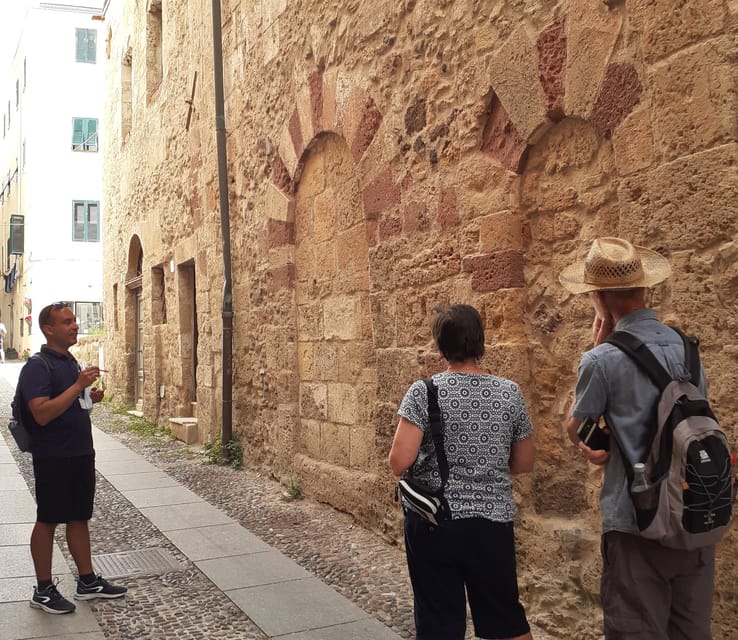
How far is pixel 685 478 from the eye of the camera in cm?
204

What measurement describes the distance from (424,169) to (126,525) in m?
3.36

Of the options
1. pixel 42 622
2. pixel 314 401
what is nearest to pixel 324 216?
pixel 314 401

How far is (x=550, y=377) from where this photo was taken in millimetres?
3850

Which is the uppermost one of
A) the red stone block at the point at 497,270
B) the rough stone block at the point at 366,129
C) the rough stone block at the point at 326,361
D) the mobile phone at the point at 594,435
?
the rough stone block at the point at 366,129

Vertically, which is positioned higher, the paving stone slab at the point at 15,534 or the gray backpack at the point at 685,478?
the gray backpack at the point at 685,478

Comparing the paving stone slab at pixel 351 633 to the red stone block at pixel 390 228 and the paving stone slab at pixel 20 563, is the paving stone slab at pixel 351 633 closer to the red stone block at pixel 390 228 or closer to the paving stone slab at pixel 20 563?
the paving stone slab at pixel 20 563

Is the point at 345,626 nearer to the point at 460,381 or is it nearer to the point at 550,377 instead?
the point at 550,377

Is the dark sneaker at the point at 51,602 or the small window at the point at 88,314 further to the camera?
the small window at the point at 88,314

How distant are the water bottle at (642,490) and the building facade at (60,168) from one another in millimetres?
26951

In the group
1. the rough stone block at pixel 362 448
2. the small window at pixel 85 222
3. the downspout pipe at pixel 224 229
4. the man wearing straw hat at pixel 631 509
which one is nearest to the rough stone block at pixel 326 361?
the rough stone block at pixel 362 448

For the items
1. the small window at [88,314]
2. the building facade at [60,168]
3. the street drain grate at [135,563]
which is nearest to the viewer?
the street drain grate at [135,563]

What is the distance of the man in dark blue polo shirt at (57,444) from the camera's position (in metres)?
3.91

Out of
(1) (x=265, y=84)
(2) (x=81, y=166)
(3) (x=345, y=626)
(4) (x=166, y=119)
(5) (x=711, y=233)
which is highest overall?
(2) (x=81, y=166)

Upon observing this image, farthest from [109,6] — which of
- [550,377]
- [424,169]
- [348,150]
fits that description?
[550,377]
